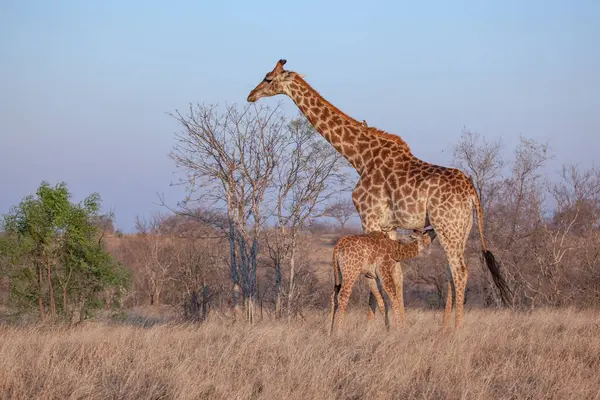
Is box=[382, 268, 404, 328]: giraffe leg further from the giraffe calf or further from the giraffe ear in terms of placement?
the giraffe ear

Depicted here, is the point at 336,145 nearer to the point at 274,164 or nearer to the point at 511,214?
the point at 274,164

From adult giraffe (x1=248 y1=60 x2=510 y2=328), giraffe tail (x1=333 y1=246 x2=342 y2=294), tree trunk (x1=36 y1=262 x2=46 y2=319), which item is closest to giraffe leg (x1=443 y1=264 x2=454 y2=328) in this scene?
adult giraffe (x1=248 y1=60 x2=510 y2=328)

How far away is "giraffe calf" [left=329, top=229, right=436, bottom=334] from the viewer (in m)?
9.67

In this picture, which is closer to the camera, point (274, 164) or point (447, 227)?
point (447, 227)

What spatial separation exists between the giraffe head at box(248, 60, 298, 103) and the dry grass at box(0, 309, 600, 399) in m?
3.75

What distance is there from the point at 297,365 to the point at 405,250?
4211 millimetres

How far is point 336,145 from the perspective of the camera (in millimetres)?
10859

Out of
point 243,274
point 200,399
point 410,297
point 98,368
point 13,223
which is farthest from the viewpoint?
point 410,297

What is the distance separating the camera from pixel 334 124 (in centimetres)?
1098

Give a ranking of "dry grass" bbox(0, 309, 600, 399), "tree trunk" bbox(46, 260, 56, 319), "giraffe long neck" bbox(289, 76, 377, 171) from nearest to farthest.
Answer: "dry grass" bbox(0, 309, 600, 399)
"giraffe long neck" bbox(289, 76, 377, 171)
"tree trunk" bbox(46, 260, 56, 319)

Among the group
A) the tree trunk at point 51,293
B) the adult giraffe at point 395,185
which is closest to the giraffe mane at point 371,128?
the adult giraffe at point 395,185

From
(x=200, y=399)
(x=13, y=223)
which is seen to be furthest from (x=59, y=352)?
(x=13, y=223)

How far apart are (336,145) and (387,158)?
91 centimetres

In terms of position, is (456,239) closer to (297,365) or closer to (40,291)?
(297,365)
